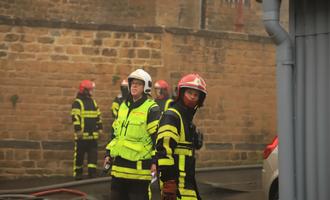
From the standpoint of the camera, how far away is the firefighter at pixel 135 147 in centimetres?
575

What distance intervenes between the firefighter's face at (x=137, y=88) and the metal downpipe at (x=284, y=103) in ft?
5.66

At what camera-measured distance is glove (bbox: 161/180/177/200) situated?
4562mm

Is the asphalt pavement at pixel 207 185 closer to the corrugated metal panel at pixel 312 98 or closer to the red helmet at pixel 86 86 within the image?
the red helmet at pixel 86 86

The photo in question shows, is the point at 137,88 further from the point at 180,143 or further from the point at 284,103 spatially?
the point at 284,103

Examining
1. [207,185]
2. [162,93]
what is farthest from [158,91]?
[207,185]

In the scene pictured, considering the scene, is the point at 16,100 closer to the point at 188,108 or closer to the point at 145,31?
the point at 145,31

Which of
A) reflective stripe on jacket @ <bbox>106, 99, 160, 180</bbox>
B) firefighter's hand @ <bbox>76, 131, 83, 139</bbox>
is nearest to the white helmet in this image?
reflective stripe on jacket @ <bbox>106, 99, 160, 180</bbox>

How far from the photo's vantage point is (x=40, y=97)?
1211 centimetres

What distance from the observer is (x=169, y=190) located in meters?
4.57

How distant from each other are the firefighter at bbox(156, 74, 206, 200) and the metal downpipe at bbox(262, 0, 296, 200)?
71 centimetres

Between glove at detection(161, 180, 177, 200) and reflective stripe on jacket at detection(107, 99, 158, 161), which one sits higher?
reflective stripe on jacket at detection(107, 99, 158, 161)

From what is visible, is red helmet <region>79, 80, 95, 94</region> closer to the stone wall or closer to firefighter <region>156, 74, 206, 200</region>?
firefighter <region>156, 74, 206, 200</region>

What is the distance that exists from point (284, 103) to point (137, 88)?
183cm

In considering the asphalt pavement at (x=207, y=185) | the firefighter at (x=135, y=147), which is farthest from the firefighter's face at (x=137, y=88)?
the asphalt pavement at (x=207, y=185)
